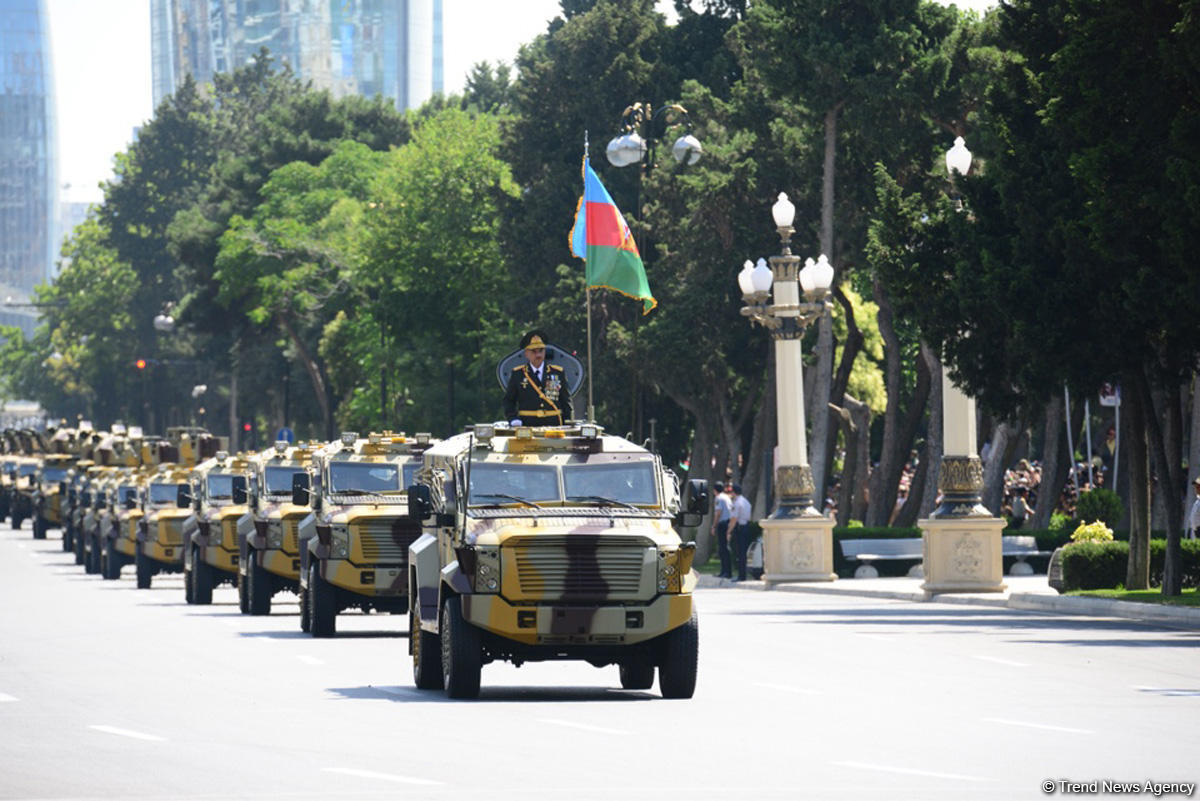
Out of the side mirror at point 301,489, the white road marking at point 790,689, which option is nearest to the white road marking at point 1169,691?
the white road marking at point 790,689

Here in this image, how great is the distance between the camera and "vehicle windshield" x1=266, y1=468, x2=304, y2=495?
1436 inches

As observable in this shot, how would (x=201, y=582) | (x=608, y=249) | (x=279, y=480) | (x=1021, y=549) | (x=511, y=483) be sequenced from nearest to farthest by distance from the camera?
(x=511, y=483) → (x=279, y=480) → (x=201, y=582) → (x=608, y=249) → (x=1021, y=549)

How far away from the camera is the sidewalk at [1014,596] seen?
3170 centimetres

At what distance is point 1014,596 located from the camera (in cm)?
3691

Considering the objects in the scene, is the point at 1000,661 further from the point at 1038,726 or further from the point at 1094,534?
the point at 1094,534

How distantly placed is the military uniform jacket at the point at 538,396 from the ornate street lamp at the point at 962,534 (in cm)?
1712

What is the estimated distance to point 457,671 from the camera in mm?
19594

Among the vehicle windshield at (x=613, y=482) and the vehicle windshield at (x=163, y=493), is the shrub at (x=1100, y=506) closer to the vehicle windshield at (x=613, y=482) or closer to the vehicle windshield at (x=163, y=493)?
the vehicle windshield at (x=163, y=493)

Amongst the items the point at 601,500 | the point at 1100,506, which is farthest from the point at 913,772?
the point at 1100,506

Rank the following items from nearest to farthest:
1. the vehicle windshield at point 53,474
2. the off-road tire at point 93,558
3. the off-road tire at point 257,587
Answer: the off-road tire at point 257,587 < the off-road tire at point 93,558 < the vehicle windshield at point 53,474

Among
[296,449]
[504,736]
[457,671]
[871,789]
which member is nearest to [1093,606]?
[296,449]

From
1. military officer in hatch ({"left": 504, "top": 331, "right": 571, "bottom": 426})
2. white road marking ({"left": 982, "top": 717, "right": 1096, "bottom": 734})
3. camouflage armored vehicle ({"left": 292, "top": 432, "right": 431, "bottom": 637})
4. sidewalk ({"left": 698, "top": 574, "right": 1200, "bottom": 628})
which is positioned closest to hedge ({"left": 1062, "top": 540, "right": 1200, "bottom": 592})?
sidewalk ({"left": 698, "top": 574, "right": 1200, "bottom": 628})

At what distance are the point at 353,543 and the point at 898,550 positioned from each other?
23.4m

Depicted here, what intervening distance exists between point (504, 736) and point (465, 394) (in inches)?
2529
